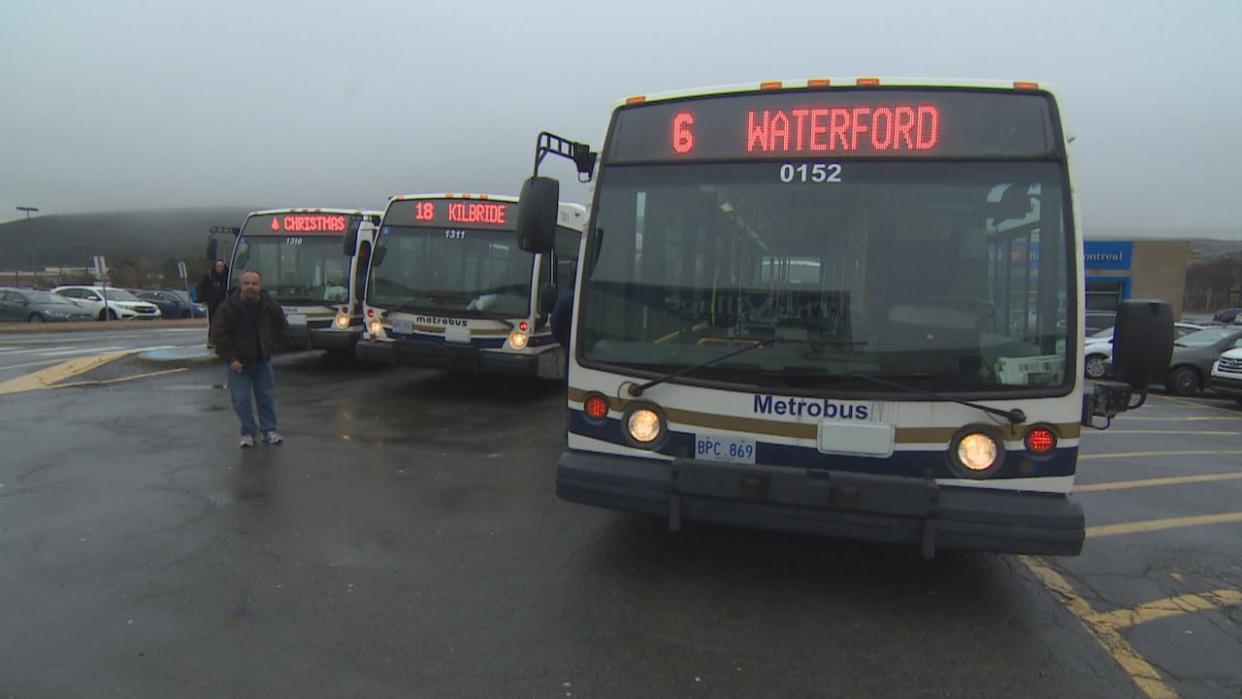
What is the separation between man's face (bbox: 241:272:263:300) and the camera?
6.69m

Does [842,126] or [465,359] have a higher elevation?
[842,126]

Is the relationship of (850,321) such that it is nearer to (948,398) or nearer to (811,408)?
(811,408)

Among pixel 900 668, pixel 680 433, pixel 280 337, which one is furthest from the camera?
pixel 280 337

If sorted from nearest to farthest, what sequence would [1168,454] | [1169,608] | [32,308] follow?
[1169,608] < [1168,454] < [32,308]

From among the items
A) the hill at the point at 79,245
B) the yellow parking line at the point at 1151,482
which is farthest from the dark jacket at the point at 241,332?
the hill at the point at 79,245

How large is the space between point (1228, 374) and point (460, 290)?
46.1 ft

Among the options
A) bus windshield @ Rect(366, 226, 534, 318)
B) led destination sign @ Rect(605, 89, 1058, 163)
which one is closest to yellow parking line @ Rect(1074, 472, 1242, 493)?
led destination sign @ Rect(605, 89, 1058, 163)

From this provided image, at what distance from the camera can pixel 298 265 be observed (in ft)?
41.1

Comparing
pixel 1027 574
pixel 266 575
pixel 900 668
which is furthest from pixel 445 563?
pixel 1027 574

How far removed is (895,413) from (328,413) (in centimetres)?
736

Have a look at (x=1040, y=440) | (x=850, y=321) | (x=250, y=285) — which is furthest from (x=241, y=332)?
(x=1040, y=440)

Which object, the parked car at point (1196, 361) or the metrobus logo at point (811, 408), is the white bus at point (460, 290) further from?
the parked car at point (1196, 361)

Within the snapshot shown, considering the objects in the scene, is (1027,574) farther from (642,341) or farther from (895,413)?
(642,341)

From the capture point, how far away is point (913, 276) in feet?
11.8
